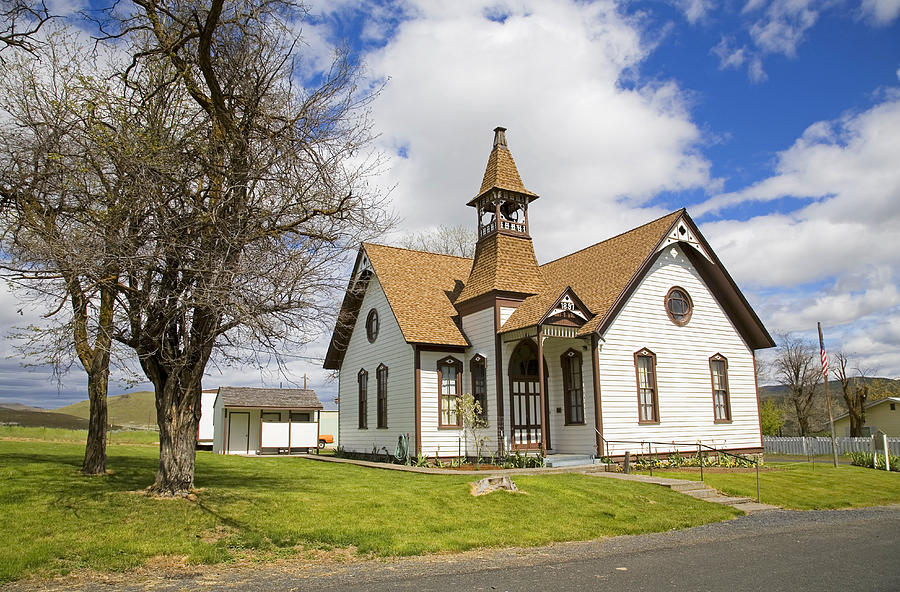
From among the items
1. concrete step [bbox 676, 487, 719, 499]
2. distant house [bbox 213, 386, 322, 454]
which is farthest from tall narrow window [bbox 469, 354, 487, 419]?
distant house [bbox 213, 386, 322, 454]

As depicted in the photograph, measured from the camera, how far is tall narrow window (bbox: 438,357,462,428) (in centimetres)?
2161

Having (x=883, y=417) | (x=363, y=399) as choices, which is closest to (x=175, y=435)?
(x=363, y=399)

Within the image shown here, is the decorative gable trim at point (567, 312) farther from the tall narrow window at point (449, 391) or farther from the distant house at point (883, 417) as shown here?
the distant house at point (883, 417)

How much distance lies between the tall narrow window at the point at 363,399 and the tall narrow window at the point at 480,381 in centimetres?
506

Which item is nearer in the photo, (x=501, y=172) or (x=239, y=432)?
(x=501, y=172)

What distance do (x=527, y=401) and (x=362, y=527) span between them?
11.5 meters

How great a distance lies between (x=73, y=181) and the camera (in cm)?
1135

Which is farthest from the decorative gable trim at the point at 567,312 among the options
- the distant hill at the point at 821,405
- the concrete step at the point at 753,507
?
the distant hill at the point at 821,405

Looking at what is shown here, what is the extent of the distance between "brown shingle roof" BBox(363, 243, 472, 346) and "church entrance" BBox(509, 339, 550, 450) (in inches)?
76.0

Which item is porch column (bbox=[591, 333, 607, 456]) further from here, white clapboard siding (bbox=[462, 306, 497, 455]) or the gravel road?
the gravel road

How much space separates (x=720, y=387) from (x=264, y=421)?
23.2 metres

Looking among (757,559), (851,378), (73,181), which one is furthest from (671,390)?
(851,378)

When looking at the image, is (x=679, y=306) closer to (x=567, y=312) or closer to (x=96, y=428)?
(x=567, y=312)

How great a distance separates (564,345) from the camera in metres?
21.2
